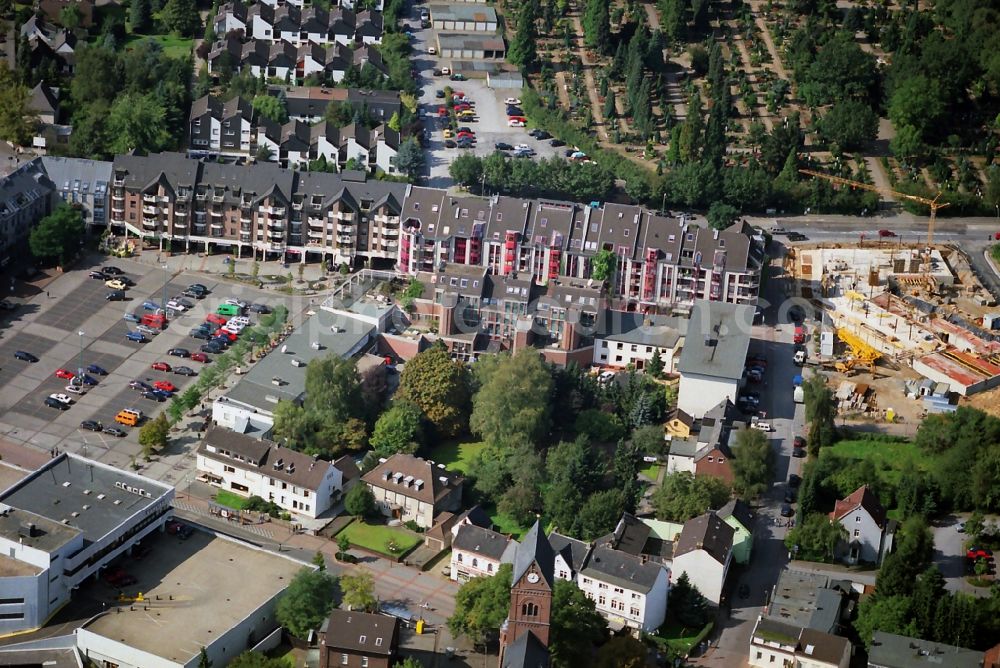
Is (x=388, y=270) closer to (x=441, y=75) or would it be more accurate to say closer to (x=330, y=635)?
(x=441, y=75)

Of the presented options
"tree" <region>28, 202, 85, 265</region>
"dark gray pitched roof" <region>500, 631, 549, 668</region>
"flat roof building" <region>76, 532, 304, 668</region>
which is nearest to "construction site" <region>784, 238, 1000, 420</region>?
"dark gray pitched roof" <region>500, 631, 549, 668</region>

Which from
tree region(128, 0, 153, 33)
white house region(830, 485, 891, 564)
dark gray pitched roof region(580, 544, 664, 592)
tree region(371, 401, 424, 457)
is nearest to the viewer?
dark gray pitched roof region(580, 544, 664, 592)

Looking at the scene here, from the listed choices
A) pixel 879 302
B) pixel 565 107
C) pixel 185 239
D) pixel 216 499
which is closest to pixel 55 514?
pixel 216 499

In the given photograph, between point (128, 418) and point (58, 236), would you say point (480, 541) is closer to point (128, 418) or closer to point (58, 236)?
point (128, 418)

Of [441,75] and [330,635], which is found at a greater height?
[441,75]

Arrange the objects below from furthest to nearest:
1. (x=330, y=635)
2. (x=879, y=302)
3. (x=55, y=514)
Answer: (x=879, y=302)
(x=55, y=514)
(x=330, y=635)

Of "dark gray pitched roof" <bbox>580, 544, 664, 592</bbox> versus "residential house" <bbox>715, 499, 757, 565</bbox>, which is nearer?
"dark gray pitched roof" <bbox>580, 544, 664, 592</bbox>

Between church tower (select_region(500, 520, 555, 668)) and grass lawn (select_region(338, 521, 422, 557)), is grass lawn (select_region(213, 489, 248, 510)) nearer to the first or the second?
grass lawn (select_region(338, 521, 422, 557))
